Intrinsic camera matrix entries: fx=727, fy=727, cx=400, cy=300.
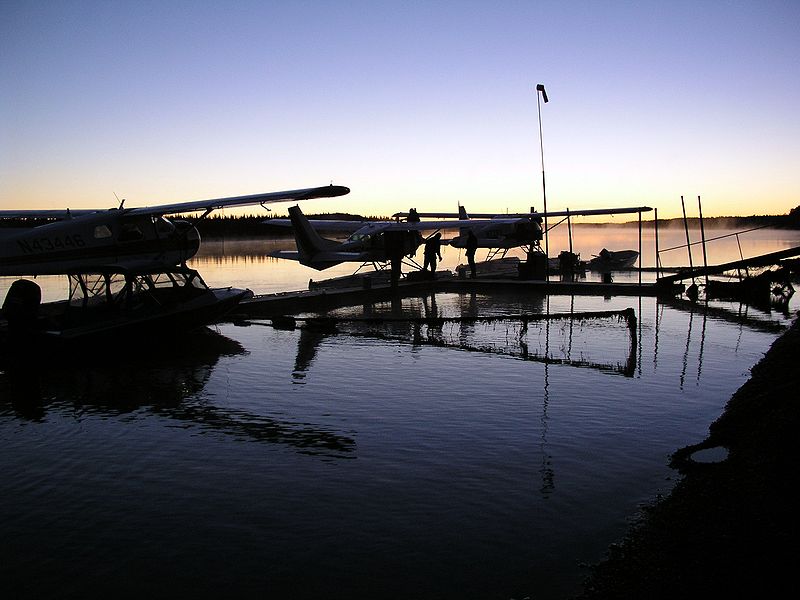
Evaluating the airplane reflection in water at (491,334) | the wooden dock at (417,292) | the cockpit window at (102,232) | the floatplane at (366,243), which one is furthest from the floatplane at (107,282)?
the floatplane at (366,243)

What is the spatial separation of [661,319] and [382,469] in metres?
14.1

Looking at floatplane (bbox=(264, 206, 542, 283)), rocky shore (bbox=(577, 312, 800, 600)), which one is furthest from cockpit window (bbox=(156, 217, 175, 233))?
rocky shore (bbox=(577, 312, 800, 600))

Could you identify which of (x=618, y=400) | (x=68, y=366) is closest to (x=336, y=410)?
(x=618, y=400)

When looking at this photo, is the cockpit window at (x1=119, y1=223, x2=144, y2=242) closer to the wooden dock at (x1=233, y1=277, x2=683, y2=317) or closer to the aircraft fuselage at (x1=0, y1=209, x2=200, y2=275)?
the aircraft fuselage at (x1=0, y1=209, x2=200, y2=275)

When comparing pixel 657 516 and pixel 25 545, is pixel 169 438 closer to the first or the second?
pixel 25 545

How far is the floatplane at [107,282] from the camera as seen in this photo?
47.4 ft

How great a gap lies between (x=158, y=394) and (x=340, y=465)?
15.9 ft

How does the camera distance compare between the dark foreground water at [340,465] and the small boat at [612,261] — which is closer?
the dark foreground water at [340,465]

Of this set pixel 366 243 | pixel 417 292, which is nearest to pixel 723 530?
pixel 417 292

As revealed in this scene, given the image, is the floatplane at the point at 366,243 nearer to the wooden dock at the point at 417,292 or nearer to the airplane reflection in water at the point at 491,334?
the wooden dock at the point at 417,292

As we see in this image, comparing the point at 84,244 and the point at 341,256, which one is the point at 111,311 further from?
the point at 341,256

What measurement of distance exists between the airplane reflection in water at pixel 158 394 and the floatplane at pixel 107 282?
708mm

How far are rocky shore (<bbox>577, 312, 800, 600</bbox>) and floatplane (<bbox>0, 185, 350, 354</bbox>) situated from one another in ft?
35.5

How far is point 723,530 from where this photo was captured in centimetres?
545
